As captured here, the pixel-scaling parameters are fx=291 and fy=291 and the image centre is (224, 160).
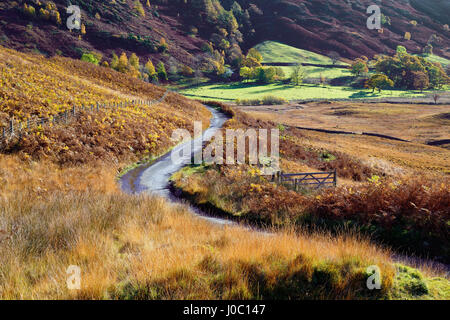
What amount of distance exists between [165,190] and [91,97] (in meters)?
24.8

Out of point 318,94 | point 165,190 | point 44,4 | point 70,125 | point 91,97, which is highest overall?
point 44,4

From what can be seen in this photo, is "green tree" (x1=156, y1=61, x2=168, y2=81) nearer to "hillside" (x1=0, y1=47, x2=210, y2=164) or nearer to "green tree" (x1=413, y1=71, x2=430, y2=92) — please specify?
"hillside" (x1=0, y1=47, x2=210, y2=164)

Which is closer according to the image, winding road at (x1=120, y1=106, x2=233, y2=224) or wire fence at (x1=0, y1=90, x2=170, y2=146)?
winding road at (x1=120, y1=106, x2=233, y2=224)

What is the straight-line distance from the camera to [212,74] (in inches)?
5910

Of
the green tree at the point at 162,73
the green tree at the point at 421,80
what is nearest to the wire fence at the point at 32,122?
the green tree at the point at 162,73

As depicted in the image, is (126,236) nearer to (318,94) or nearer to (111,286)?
(111,286)

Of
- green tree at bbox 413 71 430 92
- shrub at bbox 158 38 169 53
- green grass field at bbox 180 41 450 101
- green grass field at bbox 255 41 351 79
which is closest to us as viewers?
green grass field at bbox 180 41 450 101

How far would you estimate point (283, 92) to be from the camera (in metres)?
118

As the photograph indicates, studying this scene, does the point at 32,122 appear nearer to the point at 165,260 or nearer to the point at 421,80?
the point at 165,260

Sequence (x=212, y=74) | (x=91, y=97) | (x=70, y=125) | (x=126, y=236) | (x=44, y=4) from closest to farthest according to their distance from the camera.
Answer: (x=126, y=236) < (x=70, y=125) < (x=91, y=97) < (x=44, y=4) < (x=212, y=74)

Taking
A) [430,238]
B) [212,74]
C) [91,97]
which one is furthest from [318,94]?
[430,238]

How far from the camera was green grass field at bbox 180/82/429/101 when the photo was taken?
110100mm

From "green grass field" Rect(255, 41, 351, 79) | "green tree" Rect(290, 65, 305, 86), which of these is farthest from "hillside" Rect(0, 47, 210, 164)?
"green grass field" Rect(255, 41, 351, 79)

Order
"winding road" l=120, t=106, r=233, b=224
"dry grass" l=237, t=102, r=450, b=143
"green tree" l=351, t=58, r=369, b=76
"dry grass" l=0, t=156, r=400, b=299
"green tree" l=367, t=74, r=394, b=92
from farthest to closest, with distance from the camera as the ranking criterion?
"green tree" l=351, t=58, r=369, b=76, "green tree" l=367, t=74, r=394, b=92, "dry grass" l=237, t=102, r=450, b=143, "winding road" l=120, t=106, r=233, b=224, "dry grass" l=0, t=156, r=400, b=299
